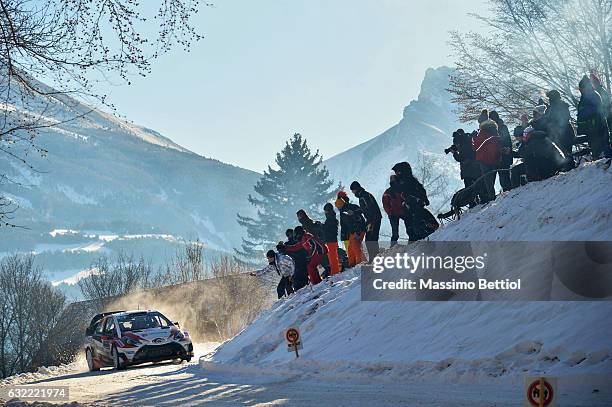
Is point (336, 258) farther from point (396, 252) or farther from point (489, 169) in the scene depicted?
point (489, 169)

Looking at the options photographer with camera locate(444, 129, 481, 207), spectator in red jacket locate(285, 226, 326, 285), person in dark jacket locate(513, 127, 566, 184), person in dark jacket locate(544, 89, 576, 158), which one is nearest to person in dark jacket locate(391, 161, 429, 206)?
photographer with camera locate(444, 129, 481, 207)

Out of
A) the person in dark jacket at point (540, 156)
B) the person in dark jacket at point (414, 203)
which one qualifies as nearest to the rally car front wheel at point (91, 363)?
the person in dark jacket at point (414, 203)

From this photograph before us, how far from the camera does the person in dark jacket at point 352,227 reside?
853 inches

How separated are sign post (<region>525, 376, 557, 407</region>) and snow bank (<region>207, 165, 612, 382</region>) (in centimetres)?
282

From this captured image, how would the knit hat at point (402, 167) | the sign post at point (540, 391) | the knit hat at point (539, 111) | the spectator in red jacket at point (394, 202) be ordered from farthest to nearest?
the spectator in red jacket at point (394, 202), the knit hat at point (402, 167), the knit hat at point (539, 111), the sign post at point (540, 391)

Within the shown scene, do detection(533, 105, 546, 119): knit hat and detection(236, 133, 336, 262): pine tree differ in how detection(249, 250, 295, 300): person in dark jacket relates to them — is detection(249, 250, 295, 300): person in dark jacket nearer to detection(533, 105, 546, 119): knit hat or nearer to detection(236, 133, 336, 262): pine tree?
detection(533, 105, 546, 119): knit hat

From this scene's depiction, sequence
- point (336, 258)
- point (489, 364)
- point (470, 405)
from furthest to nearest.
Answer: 1. point (336, 258)
2. point (489, 364)
3. point (470, 405)

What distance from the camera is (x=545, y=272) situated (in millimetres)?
14914

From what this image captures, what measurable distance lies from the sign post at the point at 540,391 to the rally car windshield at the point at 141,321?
15922mm

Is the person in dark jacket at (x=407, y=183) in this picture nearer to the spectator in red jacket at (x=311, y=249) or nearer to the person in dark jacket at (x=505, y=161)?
the person in dark jacket at (x=505, y=161)

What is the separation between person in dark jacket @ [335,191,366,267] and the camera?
71.1ft

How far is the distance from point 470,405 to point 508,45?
25.3 meters

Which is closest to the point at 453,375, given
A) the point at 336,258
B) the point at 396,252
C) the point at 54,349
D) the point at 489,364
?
the point at 489,364

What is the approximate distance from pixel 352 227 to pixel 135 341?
6266mm
